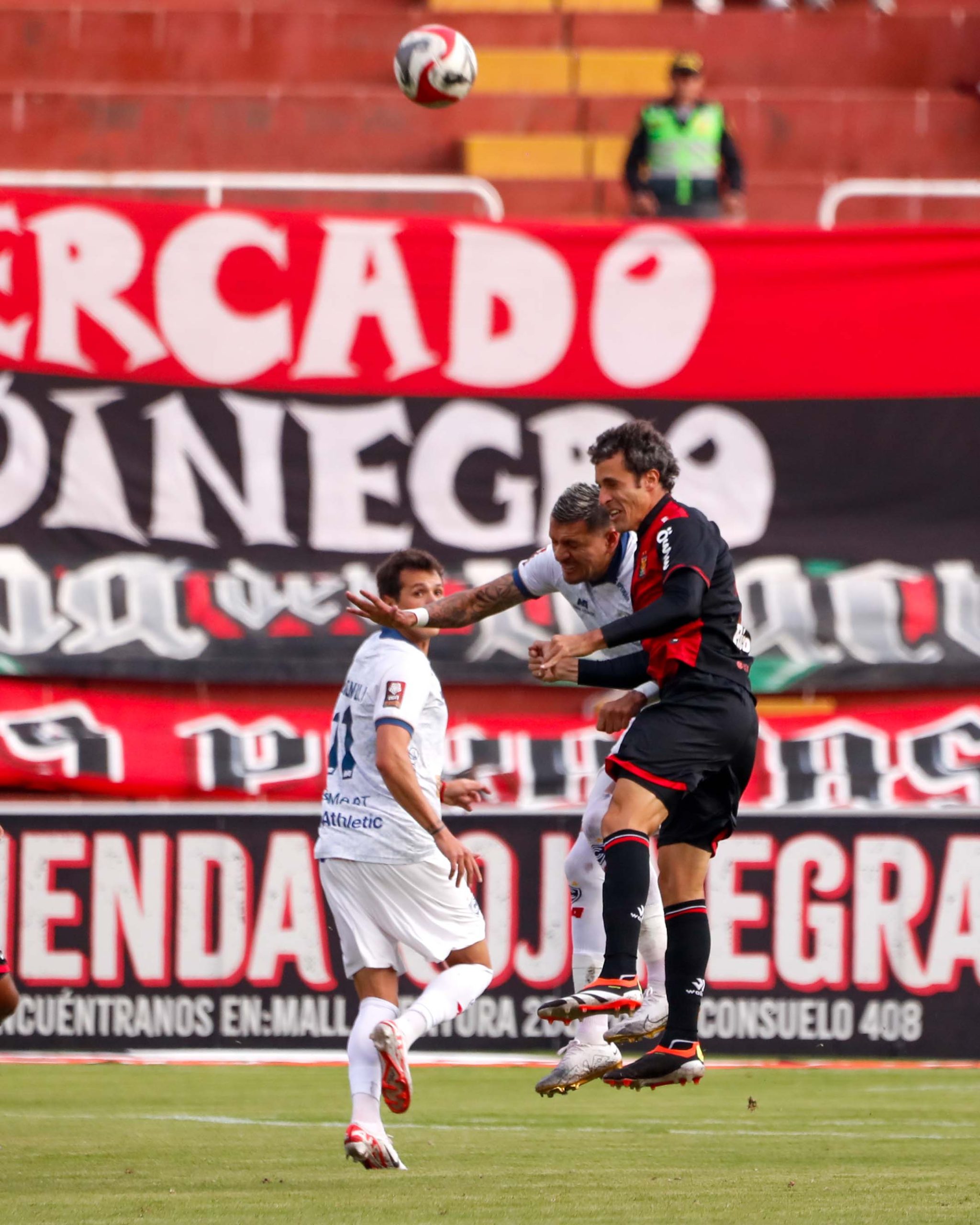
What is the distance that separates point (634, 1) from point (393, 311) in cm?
556

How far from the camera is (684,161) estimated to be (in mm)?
14289

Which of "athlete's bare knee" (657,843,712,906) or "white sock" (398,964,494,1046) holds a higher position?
"athlete's bare knee" (657,843,712,906)

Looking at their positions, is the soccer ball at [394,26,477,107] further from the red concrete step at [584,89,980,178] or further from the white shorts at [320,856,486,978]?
the white shorts at [320,856,486,978]

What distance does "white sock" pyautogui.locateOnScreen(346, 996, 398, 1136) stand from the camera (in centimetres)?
749

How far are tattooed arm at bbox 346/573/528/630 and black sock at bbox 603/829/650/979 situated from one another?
97cm

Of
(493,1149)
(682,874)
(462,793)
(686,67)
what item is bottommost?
(493,1149)

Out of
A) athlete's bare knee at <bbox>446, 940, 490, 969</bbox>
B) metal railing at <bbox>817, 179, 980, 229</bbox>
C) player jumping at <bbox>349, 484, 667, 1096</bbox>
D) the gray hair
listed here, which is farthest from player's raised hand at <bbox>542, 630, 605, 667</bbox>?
metal railing at <bbox>817, 179, 980, 229</bbox>

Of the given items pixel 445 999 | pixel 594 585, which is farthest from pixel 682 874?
pixel 594 585

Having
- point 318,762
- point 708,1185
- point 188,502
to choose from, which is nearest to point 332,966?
point 318,762

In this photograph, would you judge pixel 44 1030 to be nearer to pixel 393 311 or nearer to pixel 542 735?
pixel 542 735

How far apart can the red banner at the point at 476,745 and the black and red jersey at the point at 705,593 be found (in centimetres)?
494

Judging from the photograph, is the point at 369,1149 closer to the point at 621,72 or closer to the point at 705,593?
the point at 705,593

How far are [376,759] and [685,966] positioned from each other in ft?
4.22

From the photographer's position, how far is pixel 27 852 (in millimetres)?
11719
